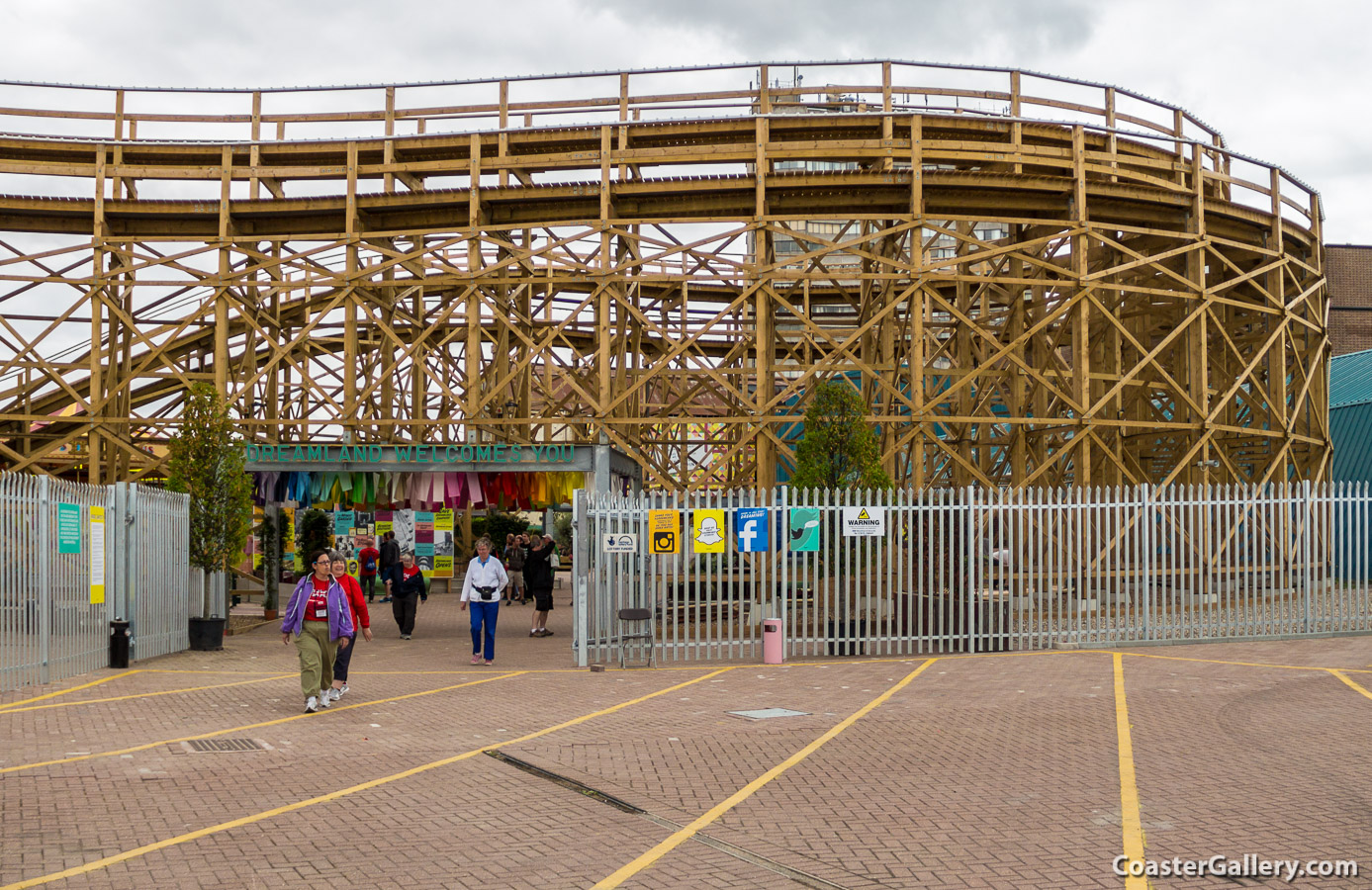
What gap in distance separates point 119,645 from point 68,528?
250 cm

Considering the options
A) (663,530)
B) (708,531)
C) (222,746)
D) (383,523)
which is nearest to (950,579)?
(708,531)

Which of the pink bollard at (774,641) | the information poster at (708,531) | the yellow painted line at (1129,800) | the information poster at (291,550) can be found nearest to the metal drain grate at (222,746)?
the information poster at (708,531)

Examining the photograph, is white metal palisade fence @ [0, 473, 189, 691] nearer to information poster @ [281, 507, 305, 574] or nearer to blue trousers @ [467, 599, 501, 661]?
blue trousers @ [467, 599, 501, 661]

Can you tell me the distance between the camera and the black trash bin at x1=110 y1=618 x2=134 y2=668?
659 inches

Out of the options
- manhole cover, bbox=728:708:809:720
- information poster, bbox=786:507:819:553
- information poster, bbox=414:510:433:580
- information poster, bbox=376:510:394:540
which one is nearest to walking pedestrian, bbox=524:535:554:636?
information poster, bbox=786:507:819:553

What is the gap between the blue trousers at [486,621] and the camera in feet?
57.3

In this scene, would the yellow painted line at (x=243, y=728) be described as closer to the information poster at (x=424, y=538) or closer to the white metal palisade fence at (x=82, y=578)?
the white metal palisade fence at (x=82, y=578)

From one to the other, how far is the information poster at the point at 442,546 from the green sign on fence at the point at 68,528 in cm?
1764

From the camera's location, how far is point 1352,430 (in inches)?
1390

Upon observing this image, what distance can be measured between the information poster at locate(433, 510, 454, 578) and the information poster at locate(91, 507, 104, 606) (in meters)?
16.7

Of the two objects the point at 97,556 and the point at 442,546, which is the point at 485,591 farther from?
the point at 442,546

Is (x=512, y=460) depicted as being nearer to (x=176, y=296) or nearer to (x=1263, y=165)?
(x=176, y=296)

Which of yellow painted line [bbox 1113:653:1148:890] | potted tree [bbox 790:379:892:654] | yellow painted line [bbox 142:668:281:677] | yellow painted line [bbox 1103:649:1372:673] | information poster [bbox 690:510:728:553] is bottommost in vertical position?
yellow painted line [bbox 142:668:281:677]

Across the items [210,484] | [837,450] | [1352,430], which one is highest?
[1352,430]
